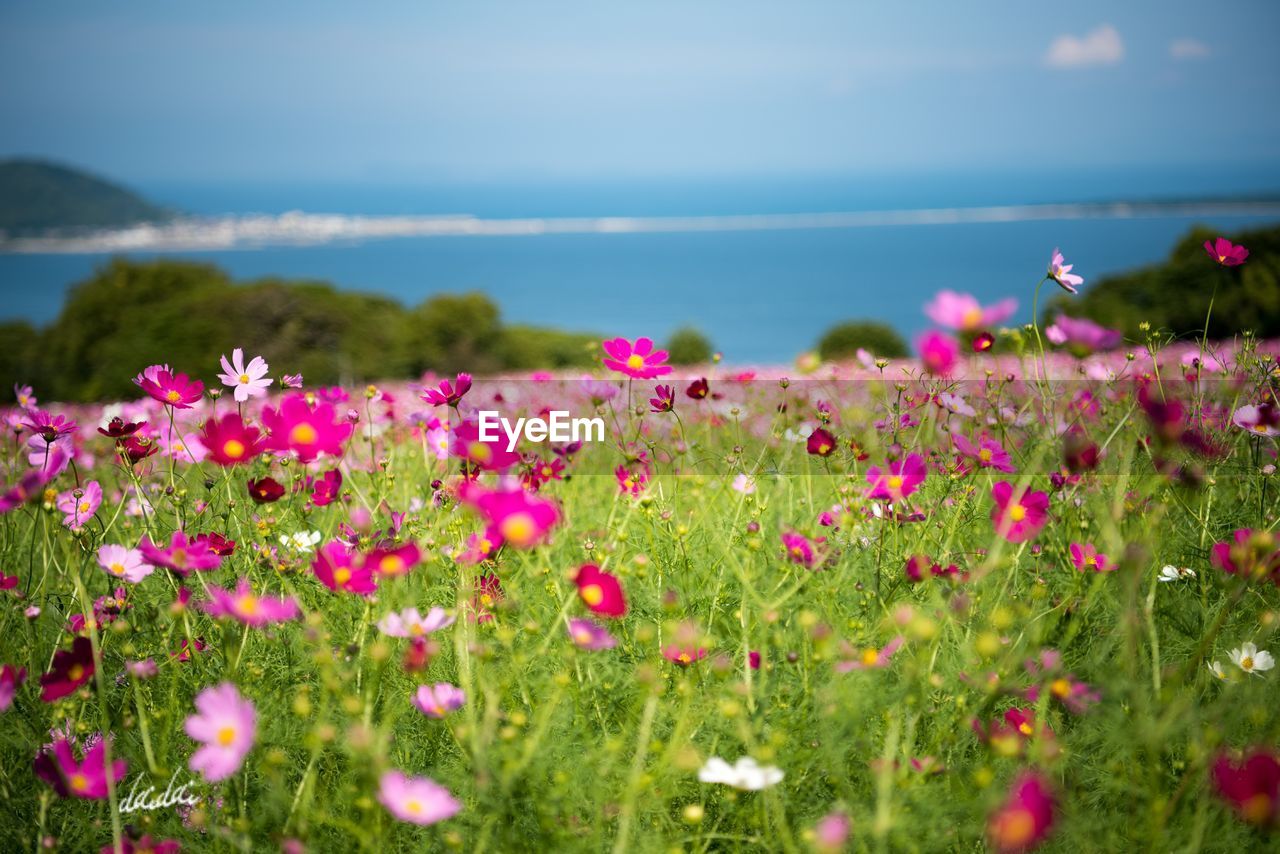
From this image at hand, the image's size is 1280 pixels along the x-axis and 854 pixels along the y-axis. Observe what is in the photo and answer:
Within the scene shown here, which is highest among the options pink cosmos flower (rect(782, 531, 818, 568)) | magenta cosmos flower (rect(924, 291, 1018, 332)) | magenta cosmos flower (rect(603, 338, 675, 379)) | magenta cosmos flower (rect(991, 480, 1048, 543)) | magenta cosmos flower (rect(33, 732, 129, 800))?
magenta cosmos flower (rect(924, 291, 1018, 332))

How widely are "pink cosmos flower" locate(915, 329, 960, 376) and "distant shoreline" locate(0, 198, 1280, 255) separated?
311ft

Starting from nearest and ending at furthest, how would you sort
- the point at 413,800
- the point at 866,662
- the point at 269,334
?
the point at 413,800, the point at 866,662, the point at 269,334

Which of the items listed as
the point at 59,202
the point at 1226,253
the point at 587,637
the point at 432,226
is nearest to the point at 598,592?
the point at 587,637

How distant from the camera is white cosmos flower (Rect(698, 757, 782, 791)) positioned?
97cm

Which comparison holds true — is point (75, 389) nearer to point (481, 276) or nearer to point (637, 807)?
point (637, 807)

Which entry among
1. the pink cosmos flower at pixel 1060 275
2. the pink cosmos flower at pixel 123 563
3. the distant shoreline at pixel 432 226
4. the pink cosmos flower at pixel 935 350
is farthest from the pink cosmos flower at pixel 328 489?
the distant shoreline at pixel 432 226

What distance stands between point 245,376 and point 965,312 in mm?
1415

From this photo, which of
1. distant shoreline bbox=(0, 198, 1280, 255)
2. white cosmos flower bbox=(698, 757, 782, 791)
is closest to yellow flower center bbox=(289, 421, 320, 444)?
white cosmos flower bbox=(698, 757, 782, 791)

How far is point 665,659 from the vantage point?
1.46 m

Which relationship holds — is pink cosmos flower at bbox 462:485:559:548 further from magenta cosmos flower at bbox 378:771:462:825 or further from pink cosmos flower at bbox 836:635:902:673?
pink cosmos flower at bbox 836:635:902:673

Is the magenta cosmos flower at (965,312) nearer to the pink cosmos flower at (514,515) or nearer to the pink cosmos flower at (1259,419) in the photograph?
the pink cosmos flower at (514,515)

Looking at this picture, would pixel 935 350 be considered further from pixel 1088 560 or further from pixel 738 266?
pixel 738 266

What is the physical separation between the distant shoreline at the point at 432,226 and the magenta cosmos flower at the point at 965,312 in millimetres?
94769

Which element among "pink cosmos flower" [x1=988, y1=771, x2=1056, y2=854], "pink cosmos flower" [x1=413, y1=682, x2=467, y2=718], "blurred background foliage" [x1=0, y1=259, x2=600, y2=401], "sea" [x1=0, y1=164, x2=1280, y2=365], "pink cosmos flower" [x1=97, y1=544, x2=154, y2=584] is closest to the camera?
"pink cosmos flower" [x1=988, y1=771, x2=1056, y2=854]
